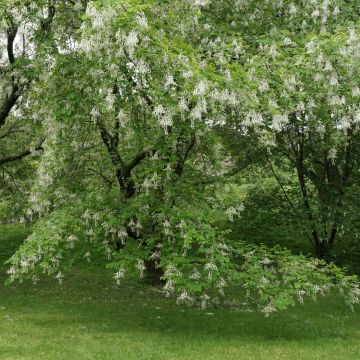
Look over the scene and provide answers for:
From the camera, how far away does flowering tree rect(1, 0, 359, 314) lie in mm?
10508

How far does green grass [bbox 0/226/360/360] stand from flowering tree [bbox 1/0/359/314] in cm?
81

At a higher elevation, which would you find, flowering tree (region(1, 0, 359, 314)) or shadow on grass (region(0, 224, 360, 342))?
flowering tree (region(1, 0, 359, 314))

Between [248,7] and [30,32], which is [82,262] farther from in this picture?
[248,7]

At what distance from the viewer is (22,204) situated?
19656mm

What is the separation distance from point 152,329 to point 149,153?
429 cm

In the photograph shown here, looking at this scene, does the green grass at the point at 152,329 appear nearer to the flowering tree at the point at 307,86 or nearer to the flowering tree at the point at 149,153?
the flowering tree at the point at 149,153

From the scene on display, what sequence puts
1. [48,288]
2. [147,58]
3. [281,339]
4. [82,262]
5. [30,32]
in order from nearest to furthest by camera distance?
[147,58], [281,339], [30,32], [48,288], [82,262]

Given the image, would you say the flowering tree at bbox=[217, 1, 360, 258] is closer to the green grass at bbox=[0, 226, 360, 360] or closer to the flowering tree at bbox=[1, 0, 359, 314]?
the flowering tree at bbox=[1, 0, 359, 314]

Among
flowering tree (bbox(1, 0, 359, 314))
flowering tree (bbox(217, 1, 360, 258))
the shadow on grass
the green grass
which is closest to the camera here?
the green grass

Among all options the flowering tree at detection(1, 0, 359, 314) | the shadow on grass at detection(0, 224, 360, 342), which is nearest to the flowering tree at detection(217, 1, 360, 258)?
the flowering tree at detection(1, 0, 359, 314)

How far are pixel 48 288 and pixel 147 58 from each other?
10135mm

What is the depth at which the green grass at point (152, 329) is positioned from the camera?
1022 cm

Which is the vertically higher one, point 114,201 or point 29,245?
point 114,201

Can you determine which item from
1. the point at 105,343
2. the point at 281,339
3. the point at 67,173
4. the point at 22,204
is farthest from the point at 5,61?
the point at 281,339
